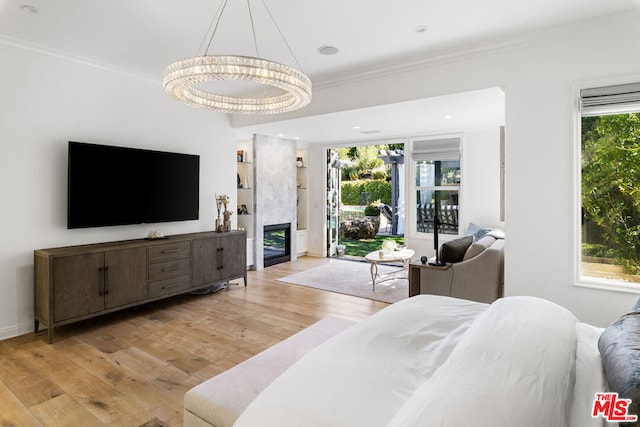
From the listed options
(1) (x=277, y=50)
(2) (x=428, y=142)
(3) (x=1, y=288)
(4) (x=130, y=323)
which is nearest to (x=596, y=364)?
(1) (x=277, y=50)

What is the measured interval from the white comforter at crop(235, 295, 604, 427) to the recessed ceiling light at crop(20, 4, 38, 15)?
11.1 ft

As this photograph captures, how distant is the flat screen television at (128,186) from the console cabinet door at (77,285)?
0.50 meters

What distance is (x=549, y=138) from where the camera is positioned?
3074 mm

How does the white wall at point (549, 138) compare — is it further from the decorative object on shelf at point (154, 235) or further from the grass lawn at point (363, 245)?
the grass lawn at point (363, 245)

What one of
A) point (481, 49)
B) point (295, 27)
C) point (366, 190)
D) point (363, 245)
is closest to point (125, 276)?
point (295, 27)

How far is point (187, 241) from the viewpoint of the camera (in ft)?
14.2

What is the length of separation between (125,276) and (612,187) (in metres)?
4.91

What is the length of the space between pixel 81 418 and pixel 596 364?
8.97 ft

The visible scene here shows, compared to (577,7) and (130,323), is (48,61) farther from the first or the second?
(577,7)

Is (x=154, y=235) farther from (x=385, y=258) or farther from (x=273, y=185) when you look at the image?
(x=385, y=258)

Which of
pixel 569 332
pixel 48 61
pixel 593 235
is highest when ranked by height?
pixel 48 61

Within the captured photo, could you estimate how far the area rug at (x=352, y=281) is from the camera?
4.82 meters

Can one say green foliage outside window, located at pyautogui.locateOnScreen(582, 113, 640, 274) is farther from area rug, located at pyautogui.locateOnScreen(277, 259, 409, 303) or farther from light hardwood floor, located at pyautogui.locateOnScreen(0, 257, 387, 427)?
light hardwood floor, located at pyautogui.locateOnScreen(0, 257, 387, 427)

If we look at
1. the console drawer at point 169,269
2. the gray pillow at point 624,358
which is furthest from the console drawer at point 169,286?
the gray pillow at point 624,358
